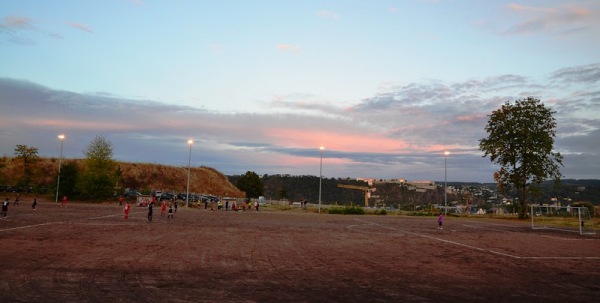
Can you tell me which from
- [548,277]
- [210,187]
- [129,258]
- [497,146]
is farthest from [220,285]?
[210,187]

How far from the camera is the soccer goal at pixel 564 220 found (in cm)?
3896

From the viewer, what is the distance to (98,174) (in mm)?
69000

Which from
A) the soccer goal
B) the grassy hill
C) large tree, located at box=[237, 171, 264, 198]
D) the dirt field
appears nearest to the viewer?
the dirt field

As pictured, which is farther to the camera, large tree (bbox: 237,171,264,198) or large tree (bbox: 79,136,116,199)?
large tree (bbox: 237,171,264,198)

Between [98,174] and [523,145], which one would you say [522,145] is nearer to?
[523,145]

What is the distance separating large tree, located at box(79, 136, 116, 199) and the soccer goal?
206ft

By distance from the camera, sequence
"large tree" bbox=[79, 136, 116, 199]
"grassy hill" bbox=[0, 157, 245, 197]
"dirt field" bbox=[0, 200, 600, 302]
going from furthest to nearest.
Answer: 1. "grassy hill" bbox=[0, 157, 245, 197]
2. "large tree" bbox=[79, 136, 116, 199]
3. "dirt field" bbox=[0, 200, 600, 302]

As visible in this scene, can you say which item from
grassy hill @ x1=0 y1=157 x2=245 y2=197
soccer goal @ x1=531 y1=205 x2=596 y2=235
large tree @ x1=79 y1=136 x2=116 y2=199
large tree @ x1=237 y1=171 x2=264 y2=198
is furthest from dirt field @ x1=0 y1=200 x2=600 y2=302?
large tree @ x1=237 y1=171 x2=264 y2=198

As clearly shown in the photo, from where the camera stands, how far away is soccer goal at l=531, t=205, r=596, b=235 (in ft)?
128

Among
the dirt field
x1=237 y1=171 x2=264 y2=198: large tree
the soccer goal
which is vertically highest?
x1=237 y1=171 x2=264 y2=198: large tree

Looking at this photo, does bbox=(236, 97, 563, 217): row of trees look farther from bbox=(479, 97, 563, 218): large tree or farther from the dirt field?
the dirt field

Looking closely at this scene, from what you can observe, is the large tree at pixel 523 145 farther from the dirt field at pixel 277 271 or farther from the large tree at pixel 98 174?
the large tree at pixel 98 174

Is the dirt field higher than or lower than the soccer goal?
lower

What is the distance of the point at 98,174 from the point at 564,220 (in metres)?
69.6
